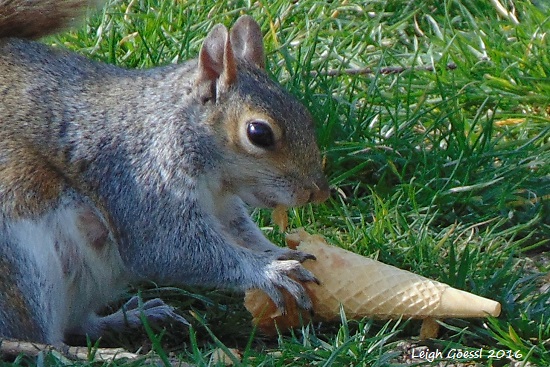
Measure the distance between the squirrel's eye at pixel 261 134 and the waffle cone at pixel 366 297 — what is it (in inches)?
11.9

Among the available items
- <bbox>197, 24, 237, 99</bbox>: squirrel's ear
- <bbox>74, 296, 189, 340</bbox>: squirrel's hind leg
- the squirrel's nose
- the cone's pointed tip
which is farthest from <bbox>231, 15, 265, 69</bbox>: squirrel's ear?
the cone's pointed tip

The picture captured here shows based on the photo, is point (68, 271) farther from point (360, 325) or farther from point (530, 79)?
point (530, 79)

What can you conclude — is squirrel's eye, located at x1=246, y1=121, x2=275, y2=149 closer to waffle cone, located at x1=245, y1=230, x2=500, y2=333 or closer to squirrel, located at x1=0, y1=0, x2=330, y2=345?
squirrel, located at x1=0, y1=0, x2=330, y2=345

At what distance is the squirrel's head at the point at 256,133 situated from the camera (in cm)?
260

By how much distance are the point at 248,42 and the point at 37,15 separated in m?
0.56

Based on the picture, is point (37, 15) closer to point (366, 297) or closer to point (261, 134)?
point (261, 134)

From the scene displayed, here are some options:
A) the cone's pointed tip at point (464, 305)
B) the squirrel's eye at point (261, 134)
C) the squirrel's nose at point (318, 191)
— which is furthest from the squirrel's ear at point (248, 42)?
the cone's pointed tip at point (464, 305)

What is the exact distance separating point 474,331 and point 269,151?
2.08 ft

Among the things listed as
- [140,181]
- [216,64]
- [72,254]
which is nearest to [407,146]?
[216,64]

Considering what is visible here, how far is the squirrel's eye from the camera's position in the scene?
2588 mm

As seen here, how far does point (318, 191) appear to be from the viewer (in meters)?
2.62

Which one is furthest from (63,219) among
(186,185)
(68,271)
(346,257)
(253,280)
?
(346,257)

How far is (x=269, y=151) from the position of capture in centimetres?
259

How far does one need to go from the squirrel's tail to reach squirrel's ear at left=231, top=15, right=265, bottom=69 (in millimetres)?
399
